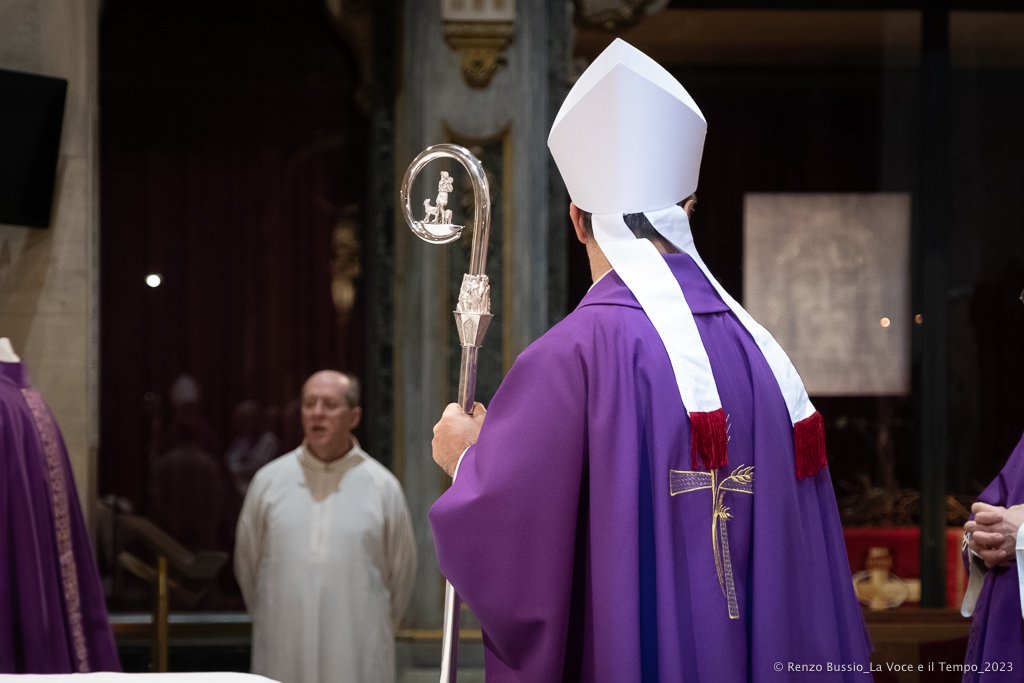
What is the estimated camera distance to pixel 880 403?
20.9 feet

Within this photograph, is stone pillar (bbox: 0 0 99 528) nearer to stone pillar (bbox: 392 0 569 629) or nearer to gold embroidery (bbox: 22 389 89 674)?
gold embroidery (bbox: 22 389 89 674)

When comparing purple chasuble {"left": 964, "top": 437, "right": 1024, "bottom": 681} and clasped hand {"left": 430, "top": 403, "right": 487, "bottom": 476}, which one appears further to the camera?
purple chasuble {"left": 964, "top": 437, "right": 1024, "bottom": 681}

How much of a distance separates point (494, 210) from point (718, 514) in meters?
2.88

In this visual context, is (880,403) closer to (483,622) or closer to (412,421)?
(412,421)

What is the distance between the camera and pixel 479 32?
5289 mm

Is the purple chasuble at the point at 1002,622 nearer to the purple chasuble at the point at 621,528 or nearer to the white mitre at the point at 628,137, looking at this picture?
the purple chasuble at the point at 621,528

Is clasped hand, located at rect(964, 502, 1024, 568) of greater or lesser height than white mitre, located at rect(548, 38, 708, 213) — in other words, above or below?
below

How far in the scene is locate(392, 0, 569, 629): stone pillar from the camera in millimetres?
5316

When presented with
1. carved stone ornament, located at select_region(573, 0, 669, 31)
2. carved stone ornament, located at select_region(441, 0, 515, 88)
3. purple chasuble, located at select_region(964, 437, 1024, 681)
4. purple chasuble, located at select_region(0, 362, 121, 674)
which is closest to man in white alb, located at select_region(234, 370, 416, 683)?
purple chasuble, located at select_region(0, 362, 121, 674)

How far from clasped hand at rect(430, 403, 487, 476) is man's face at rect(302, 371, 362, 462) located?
249cm

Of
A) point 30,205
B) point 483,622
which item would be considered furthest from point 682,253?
point 30,205

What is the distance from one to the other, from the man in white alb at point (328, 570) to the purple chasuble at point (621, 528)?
8.26 feet

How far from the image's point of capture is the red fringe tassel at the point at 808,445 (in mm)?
2746

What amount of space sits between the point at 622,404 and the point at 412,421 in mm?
2963
